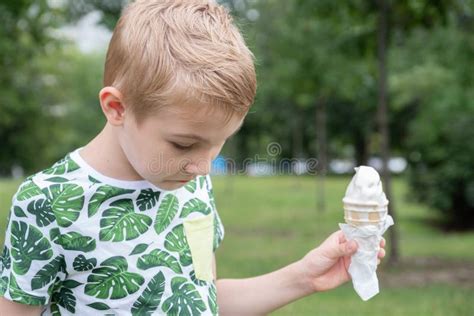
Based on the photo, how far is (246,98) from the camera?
4.54 feet

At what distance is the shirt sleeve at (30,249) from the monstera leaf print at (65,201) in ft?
0.04

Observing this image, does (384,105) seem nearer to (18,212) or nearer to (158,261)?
(158,261)

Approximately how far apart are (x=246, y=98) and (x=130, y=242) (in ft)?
1.47

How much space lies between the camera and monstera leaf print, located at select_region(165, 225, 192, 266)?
158cm

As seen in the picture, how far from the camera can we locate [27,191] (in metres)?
1.39

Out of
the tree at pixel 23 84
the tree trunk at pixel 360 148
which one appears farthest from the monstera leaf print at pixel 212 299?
the tree trunk at pixel 360 148

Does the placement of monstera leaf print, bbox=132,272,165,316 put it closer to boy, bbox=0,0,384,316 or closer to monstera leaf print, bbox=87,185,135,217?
boy, bbox=0,0,384,316

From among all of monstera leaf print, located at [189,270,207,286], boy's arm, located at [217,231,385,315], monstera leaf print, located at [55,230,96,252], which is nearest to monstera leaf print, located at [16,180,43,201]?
monstera leaf print, located at [55,230,96,252]

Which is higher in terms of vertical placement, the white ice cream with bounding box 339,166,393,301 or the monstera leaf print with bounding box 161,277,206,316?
the white ice cream with bounding box 339,166,393,301

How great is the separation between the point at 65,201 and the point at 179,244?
32 cm

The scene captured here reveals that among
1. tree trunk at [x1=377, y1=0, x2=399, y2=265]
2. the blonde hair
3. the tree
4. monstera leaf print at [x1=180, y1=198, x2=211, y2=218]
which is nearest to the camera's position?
the blonde hair

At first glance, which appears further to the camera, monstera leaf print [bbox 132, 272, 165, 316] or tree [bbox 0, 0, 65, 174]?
tree [bbox 0, 0, 65, 174]

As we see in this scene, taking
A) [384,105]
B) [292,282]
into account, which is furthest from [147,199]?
[384,105]

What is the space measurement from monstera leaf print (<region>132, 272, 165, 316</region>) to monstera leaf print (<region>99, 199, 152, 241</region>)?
125 mm
